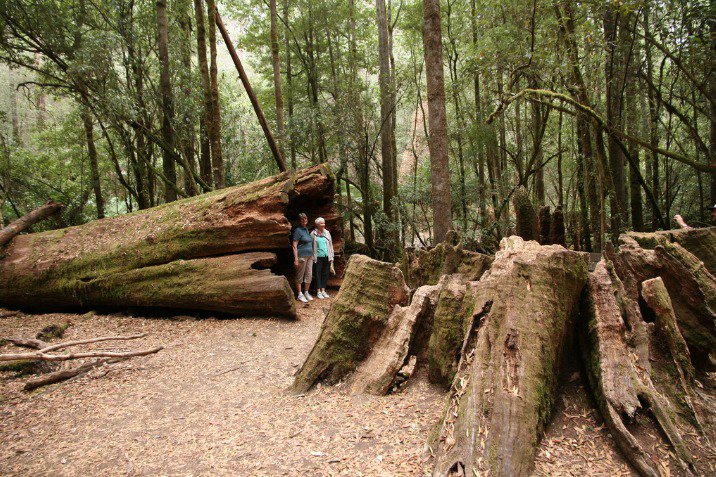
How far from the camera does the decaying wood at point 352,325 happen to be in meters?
3.92

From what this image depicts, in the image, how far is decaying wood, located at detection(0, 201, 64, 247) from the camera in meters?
8.53

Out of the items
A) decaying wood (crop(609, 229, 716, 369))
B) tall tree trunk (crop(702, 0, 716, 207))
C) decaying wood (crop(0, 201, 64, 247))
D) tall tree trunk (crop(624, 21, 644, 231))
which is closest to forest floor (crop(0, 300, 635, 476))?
decaying wood (crop(609, 229, 716, 369))

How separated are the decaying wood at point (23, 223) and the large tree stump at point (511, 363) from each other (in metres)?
10.5

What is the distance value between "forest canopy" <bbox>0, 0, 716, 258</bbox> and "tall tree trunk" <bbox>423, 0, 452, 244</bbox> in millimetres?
32

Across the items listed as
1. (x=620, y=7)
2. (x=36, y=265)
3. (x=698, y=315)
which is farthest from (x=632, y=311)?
(x=36, y=265)

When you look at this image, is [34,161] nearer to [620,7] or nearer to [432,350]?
[432,350]

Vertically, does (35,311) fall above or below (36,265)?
below

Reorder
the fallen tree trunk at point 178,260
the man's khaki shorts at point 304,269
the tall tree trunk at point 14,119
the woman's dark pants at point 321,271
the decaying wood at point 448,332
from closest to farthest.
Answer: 1. the decaying wood at point 448,332
2. the fallen tree trunk at point 178,260
3. the man's khaki shorts at point 304,269
4. the woman's dark pants at point 321,271
5. the tall tree trunk at point 14,119

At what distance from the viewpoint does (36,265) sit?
801cm

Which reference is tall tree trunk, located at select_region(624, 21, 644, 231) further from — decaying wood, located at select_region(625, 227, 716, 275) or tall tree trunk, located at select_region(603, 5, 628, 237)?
decaying wood, located at select_region(625, 227, 716, 275)

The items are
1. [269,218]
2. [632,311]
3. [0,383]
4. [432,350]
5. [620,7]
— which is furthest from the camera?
[269,218]

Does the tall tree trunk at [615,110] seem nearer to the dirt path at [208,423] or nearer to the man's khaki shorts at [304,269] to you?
the man's khaki shorts at [304,269]

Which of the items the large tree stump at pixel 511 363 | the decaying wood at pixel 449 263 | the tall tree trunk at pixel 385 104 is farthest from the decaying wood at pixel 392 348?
the tall tree trunk at pixel 385 104

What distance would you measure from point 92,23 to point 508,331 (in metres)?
15.9
